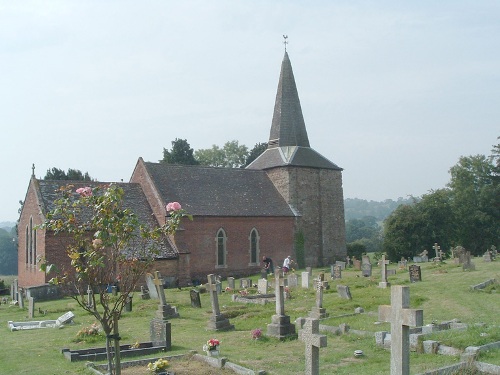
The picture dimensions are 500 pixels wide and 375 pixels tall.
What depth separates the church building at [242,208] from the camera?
34.8 meters

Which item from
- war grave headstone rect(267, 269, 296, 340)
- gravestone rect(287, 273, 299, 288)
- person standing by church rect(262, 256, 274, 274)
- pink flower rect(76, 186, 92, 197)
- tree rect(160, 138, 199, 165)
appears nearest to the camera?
pink flower rect(76, 186, 92, 197)

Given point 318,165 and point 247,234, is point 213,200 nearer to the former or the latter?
point 247,234

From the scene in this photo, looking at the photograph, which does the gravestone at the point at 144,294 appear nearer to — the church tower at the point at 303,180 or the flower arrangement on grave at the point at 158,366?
the flower arrangement on grave at the point at 158,366

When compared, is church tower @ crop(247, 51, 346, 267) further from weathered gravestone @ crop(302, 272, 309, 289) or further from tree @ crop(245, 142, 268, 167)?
tree @ crop(245, 142, 268, 167)

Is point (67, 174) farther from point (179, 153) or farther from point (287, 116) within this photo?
point (287, 116)

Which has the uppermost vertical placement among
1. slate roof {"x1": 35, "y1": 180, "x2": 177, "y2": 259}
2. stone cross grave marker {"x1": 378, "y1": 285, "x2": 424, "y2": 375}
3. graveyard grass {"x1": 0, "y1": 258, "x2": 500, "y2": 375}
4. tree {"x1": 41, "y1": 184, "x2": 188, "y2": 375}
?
slate roof {"x1": 35, "y1": 180, "x2": 177, "y2": 259}

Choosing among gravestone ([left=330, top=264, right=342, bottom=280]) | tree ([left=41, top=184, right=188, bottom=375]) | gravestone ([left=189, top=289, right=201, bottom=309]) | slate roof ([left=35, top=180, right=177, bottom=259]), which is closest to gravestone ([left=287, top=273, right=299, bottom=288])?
gravestone ([left=330, top=264, right=342, bottom=280])

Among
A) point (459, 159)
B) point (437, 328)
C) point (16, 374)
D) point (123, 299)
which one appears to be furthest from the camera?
point (459, 159)

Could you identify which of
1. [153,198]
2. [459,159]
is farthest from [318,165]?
[459,159]

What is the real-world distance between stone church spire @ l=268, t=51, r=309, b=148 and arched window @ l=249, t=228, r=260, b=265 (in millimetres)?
8640

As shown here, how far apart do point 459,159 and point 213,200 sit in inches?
1362

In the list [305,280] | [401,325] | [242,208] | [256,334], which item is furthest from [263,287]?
[401,325]

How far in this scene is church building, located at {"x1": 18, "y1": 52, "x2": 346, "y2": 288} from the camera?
34.8 meters

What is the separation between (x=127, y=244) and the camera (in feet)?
32.6
